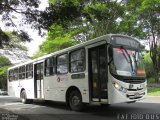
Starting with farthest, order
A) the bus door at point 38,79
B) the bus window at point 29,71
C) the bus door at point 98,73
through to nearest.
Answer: the bus window at point 29,71 → the bus door at point 38,79 → the bus door at point 98,73

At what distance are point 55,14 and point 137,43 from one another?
12.1 feet

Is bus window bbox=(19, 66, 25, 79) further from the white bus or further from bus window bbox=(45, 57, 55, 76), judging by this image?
the white bus

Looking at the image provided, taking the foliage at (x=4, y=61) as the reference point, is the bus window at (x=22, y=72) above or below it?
below

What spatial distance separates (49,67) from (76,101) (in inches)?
133

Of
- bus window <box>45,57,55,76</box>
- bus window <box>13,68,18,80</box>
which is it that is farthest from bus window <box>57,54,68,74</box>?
bus window <box>13,68,18,80</box>

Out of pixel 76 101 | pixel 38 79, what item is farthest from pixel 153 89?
pixel 76 101

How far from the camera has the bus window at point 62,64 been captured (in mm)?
15164

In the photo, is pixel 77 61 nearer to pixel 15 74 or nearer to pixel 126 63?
pixel 126 63

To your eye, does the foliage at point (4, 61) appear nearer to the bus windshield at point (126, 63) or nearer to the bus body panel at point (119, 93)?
the bus windshield at point (126, 63)

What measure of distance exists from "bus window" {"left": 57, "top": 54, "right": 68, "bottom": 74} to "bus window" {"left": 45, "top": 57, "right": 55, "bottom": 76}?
2.33 ft

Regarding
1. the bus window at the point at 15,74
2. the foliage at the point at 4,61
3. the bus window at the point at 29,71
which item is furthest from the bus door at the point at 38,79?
the foliage at the point at 4,61

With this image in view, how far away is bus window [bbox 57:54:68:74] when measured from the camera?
597 inches

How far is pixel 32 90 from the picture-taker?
19.3 m

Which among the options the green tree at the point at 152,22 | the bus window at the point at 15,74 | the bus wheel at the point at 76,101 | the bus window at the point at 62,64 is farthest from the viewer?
the green tree at the point at 152,22
